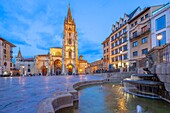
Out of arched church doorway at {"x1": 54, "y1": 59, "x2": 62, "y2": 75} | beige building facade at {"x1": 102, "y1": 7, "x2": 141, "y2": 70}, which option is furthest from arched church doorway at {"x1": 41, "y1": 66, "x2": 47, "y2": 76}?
beige building facade at {"x1": 102, "y1": 7, "x2": 141, "y2": 70}

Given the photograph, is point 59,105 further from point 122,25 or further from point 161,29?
point 122,25

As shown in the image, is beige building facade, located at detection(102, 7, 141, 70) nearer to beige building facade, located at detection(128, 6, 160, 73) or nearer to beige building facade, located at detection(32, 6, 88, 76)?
beige building facade, located at detection(128, 6, 160, 73)

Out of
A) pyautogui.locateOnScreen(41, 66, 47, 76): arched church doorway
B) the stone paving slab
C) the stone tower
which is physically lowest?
pyautogui.locateOnScreen(41, 66, 47, 76): arched church doorway

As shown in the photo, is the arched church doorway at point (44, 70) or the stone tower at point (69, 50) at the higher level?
the stone tower at point (69, 50)

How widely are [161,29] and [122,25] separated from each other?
21.0 m

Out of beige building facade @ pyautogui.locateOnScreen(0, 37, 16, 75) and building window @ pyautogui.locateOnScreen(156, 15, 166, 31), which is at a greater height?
building window @ pyautogui.locateOnScreen(156, 15, 166, 31)

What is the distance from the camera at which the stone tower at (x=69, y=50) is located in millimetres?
82525

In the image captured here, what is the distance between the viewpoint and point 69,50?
3322 inches

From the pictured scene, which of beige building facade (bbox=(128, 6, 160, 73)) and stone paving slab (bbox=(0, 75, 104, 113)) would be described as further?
beige building facade (bbox=(128, 6, 160, 73))

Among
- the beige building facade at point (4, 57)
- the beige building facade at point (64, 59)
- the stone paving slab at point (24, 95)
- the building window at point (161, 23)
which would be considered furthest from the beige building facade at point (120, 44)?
the beige building facade at point (4, 57)

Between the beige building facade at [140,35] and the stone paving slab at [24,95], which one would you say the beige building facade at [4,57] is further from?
the stone paving slab at [24,95]

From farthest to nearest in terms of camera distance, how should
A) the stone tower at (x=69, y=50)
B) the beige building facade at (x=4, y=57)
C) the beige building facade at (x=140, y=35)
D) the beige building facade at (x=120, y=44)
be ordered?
the stone tower at (x=69, y=50) → the beige building facade at (x=4, y=57) → the beige building facade at (x=120, y=44) → the beige building facade at (x=140, y=35)

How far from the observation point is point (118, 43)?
185ft

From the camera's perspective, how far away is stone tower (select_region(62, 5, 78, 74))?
271ft
